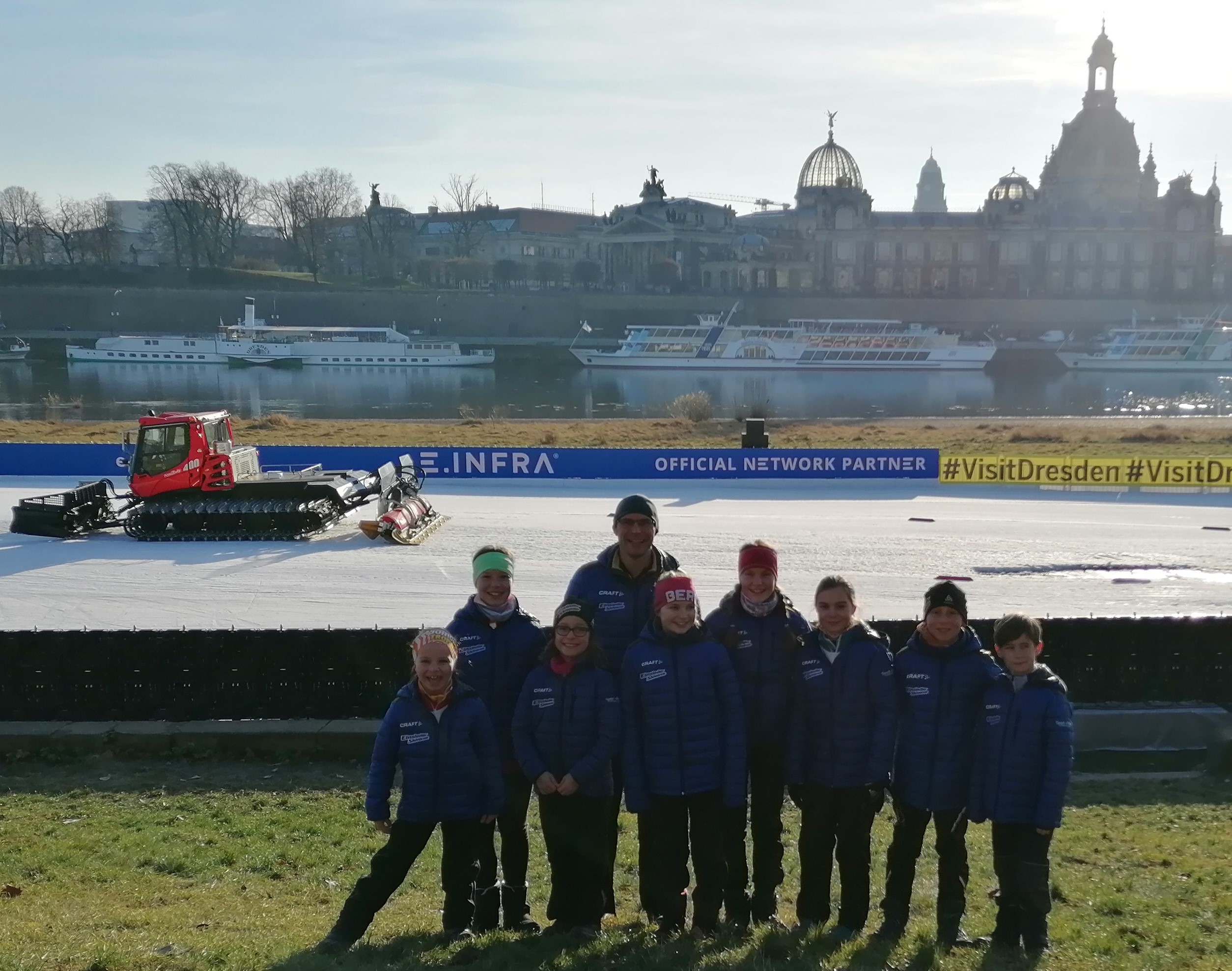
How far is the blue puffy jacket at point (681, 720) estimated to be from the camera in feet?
16.1

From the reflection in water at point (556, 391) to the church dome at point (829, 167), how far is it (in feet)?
152

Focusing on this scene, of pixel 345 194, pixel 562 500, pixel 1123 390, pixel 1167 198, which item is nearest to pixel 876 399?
pixel 1123 390

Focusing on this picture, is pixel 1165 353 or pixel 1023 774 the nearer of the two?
pixel 1023 774

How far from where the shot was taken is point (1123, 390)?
68.1 meters

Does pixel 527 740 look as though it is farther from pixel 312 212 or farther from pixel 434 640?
pixel 312 212

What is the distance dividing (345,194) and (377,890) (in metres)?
138

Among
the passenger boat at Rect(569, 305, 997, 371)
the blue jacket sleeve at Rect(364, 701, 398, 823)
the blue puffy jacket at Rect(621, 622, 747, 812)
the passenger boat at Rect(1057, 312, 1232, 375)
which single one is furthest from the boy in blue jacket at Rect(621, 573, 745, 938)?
the passenger boat at Rect(1057, 312, 1232, 375)

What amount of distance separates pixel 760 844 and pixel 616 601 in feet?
4.25

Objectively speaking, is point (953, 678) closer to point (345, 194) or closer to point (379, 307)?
point (379, 307)

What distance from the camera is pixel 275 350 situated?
Answer: 249 ft

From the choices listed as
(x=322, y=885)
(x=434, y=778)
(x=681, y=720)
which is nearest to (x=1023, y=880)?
(x=681, y=720)

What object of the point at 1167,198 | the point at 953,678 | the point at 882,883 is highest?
the point at 1167,198

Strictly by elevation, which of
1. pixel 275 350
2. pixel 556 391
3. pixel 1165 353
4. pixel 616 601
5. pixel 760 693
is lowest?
pixel 760 693

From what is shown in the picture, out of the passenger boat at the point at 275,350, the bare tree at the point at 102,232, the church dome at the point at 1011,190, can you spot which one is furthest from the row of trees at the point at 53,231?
the church dome at the point at 1011,190
